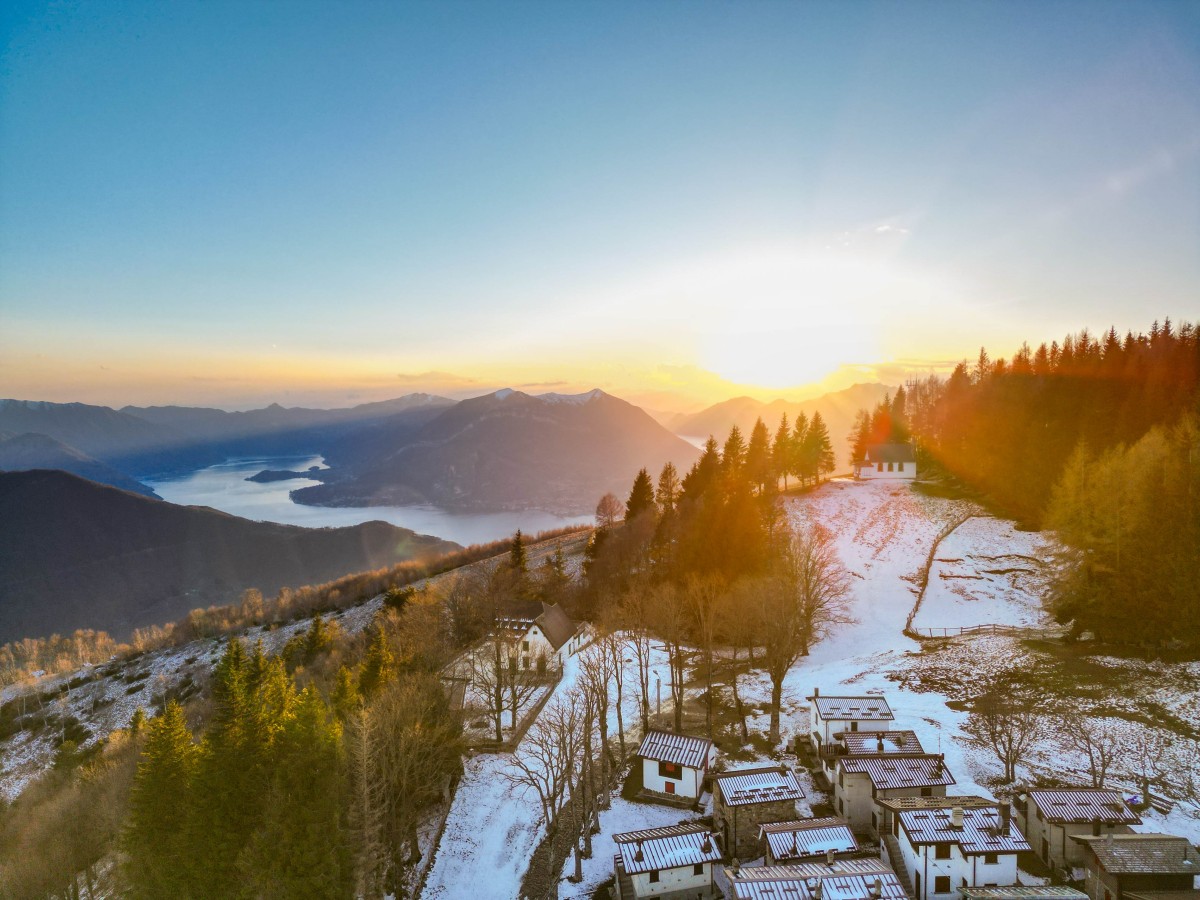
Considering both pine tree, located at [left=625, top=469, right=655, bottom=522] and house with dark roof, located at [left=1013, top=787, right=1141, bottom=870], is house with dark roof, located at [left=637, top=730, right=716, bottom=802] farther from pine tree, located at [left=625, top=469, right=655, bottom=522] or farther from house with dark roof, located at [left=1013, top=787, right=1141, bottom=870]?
pine tree, located at [left=625, top=469, right=655, bottom=522]

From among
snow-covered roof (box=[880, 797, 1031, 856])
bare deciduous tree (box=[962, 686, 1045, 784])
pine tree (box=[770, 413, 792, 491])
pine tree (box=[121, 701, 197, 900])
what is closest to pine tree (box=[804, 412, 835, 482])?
pine tree (box=[770, 413, 792, 491])

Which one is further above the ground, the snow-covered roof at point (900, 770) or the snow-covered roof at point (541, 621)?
the snow-covered roof at point (900, 770)

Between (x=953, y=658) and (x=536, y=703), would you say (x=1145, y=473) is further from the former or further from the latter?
(x=536, y=703)

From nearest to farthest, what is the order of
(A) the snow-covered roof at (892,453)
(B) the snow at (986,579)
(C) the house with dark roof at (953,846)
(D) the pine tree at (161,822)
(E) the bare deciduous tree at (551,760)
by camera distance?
(D) the pine tree at (161,822) → (C) the house with dark roof at (953,846) → (E) the bare deciduous tree at (551,760) → (B) the snow at (986,579) → (A) the snow-covered roof at (892,453)

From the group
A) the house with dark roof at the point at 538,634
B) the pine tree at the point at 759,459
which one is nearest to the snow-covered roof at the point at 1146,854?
the house with dark roof at the point at 538,634

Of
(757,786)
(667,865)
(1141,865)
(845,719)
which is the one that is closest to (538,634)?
(757,786)

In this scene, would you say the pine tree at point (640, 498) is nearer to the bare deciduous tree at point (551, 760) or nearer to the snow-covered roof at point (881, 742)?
the bare deciduous tree at point (551, 760)
